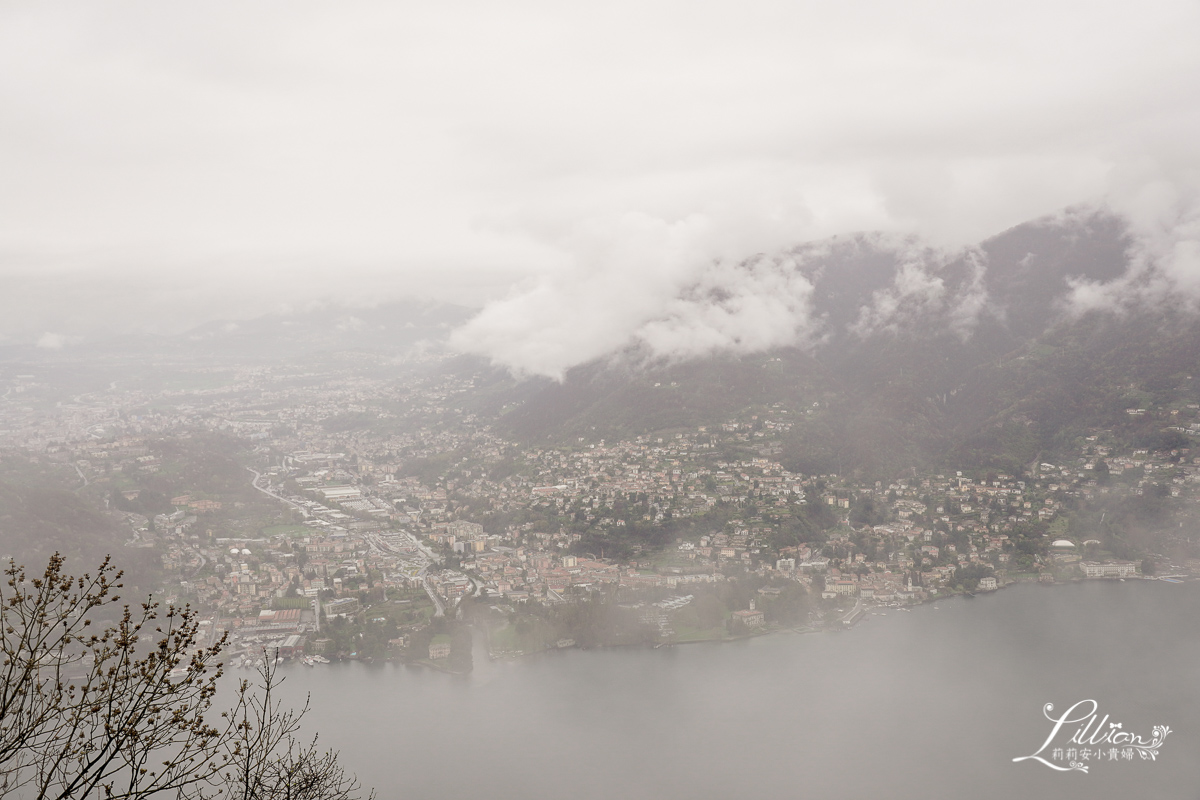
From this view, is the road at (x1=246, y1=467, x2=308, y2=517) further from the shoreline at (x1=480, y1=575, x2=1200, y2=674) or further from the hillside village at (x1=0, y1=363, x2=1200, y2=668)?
the shoreline at (x1=480, y1=575, x2=1200, y2=674)

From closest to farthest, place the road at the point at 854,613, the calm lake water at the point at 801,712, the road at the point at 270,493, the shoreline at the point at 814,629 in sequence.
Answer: the calm lake water at the point at 801,712 < the shoreline at the point at 814,629 < the road at the point at 854,613 < the road at the point at 270,493

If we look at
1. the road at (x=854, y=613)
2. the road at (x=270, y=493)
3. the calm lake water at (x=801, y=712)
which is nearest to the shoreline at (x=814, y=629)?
the road at (x=854, y=613)

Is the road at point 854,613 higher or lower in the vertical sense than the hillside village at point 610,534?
lower

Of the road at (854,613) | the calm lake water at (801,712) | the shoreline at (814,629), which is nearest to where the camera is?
the calm lake water at (801,712)

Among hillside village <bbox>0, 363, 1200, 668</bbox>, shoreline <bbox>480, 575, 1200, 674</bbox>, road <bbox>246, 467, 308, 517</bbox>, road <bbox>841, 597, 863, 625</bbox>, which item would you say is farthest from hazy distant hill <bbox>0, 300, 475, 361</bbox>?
road <bbox>841, 597, 863, 625</bbox>

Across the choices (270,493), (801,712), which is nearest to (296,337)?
(270,493)

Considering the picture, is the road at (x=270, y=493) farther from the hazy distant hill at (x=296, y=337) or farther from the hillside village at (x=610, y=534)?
the hazy distant hill at (x=296, y=337)

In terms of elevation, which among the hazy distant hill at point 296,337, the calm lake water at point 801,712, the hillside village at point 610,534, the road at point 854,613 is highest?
the hazy distant hill at point 296,337

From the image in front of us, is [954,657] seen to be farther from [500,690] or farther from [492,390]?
[492,390]
